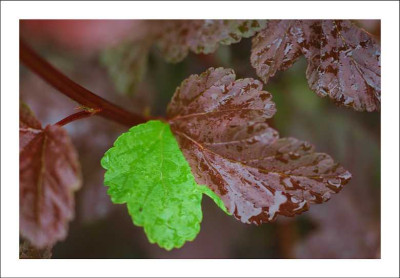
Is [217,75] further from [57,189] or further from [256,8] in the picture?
[57,189]

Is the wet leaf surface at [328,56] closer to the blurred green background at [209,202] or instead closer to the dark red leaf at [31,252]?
the blurred green background at [209,202]

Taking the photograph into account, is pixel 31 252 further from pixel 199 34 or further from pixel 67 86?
pixel 199 34

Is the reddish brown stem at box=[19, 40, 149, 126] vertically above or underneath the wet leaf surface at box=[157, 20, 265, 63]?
underneath

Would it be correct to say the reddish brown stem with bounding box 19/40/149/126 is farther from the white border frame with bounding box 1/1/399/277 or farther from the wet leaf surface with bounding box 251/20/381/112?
the wet leaf surface with bounding box 251/20/381/112

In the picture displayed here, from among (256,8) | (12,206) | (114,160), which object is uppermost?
(256,8)

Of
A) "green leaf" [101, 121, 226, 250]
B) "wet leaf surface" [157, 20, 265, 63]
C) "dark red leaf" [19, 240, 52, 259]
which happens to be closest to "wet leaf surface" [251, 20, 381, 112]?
"wet leaf surface" [157, 20, 265, 63]

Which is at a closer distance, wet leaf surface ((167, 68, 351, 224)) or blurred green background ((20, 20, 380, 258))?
wet leaf surface ((167, 68, 351, 224))

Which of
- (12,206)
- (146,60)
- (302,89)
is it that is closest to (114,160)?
(12,206)
